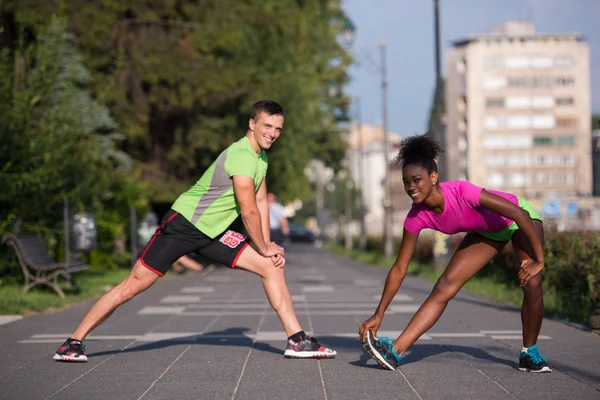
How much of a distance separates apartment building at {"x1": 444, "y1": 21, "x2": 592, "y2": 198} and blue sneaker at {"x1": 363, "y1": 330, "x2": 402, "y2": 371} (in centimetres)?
11388

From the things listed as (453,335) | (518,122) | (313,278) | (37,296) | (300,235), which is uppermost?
(518,122)

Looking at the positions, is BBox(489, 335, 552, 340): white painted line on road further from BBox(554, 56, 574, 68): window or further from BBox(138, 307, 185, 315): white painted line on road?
BBox(554, 56, 574, 68): window

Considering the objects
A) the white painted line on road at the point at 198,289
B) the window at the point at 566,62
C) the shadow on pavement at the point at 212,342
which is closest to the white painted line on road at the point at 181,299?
the white painted line on road at the point at 198,289

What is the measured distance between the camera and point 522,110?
12156 cm

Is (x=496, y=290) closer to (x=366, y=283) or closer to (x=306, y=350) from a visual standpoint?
(x=366, y=283)

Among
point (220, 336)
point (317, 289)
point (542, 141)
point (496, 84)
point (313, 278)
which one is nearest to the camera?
point (220, 336)

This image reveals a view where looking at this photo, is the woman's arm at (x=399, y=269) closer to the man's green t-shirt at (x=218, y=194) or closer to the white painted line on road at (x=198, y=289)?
the man's green t-shirt at (x=218, y=194)

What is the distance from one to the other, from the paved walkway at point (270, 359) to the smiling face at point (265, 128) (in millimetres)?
1666

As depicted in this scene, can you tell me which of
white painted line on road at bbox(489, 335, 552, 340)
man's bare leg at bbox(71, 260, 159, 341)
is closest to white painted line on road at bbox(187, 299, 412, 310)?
white painted line on road at bbox(489, 335, 552, 340)

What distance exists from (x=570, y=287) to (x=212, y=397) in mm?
8505

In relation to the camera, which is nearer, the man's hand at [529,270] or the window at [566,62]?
the man's hand at [529,270]

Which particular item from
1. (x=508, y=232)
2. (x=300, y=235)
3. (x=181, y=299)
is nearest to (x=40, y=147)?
(x=181, y=299)

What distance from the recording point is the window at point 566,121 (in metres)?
123

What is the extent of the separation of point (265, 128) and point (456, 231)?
1.63 meters
